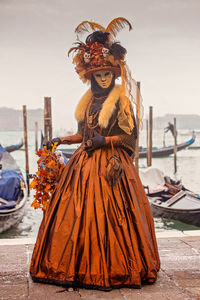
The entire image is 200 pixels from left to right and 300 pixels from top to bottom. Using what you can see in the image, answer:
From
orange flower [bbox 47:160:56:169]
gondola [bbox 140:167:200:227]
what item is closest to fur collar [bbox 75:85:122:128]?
orange flower [bbox 47:160:56:169]

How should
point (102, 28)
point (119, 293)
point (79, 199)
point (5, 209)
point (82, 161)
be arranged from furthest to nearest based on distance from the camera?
point (5, 209), point (102, 28), point (82, 161), point (79, 199), point (119, 293)

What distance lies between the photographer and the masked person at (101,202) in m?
1.94

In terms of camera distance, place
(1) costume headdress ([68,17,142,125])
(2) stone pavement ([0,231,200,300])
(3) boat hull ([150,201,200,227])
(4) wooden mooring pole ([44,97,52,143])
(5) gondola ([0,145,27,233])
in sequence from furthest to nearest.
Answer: (3) boat hull ([150,201,200,227]) < (5) gondola ([0,145,27,233]) < (4) wooden mooring pole ([44,97,52,143]) < (1) costume headdress ([68,17,142,125]) < (2) stone pavement ([0,231,200,300])

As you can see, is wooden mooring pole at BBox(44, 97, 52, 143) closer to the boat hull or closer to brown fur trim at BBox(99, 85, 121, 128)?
the boat hull

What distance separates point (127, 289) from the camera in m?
1.95

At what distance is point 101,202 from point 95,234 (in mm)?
187

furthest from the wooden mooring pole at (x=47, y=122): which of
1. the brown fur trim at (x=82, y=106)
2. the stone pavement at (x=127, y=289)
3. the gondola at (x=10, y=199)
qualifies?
the brown fur trim at (x=82, y=106)

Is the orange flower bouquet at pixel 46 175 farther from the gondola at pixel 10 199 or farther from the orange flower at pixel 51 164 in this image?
the gondola at pixel 10 199

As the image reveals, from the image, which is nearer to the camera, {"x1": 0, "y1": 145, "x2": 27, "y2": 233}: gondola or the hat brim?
the hat brim

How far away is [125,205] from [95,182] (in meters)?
0.23

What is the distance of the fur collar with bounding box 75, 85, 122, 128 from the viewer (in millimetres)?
2127

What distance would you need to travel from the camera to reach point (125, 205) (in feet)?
6.69

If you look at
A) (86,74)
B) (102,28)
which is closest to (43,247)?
(86,74)

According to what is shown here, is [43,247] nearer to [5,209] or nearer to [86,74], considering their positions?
[86,74]
